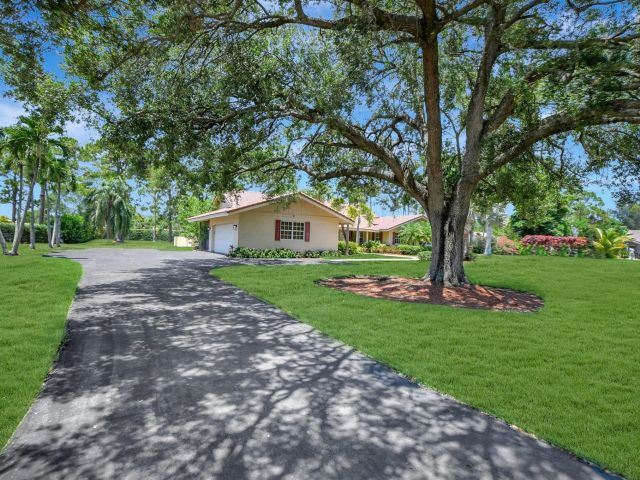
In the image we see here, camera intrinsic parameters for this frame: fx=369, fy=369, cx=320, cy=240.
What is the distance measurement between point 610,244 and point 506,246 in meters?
7.71

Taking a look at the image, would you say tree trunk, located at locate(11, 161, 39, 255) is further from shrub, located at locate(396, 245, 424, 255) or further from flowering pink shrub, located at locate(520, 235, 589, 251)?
flowering pink shrub, located at locate(520, 235, 589, 251)

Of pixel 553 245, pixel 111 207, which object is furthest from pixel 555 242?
pixel 111 207

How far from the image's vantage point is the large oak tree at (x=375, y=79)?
23.7ft

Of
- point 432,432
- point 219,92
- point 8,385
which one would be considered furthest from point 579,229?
point 8,385

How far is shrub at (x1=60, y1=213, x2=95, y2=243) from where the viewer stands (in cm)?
3516

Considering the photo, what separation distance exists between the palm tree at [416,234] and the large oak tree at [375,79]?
73.4 ft

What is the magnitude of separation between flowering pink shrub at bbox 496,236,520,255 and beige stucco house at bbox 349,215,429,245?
1111 cm

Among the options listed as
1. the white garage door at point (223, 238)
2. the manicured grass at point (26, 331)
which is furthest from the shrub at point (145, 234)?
the manicured grass at point (26, 331)

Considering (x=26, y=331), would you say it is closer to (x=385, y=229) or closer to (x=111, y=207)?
(x=385, y=229)

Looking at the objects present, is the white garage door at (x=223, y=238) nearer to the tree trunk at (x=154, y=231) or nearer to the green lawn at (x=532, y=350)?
the green lawn at (x=532, y=350)

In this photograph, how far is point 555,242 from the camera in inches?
874

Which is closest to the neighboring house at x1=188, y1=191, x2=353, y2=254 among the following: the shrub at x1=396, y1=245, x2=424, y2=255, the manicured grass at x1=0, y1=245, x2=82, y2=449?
the shrub at x1=396, y1=245, x2=424, y2=255

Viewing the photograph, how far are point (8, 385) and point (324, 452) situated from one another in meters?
3.43

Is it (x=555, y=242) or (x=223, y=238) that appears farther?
(x=223, y=238)
